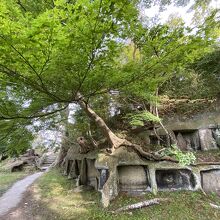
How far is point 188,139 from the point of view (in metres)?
7.66

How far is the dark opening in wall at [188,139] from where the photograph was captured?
291 inches

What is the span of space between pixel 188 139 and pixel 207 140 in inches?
29.1

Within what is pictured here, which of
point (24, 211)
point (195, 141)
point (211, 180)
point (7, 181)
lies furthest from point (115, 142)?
point (7, 181)

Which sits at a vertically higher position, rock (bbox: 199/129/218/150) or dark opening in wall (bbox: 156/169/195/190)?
rock (bbox: 199/129/218/150)

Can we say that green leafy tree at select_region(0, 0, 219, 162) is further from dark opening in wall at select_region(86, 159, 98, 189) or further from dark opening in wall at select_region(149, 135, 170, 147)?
dark opening in wall at select_region(86, 159, 98, 189)

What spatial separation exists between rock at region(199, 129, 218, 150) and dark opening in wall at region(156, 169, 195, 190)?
177 centimetres

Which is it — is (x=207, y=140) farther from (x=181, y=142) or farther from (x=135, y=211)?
(x=135, y=211)

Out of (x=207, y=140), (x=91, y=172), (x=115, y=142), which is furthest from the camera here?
(x=91, y=172)

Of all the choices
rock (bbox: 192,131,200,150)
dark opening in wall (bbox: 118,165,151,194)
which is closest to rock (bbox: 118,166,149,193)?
dark opening in wall (bbox: 118,165,151,194)

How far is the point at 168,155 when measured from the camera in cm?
625

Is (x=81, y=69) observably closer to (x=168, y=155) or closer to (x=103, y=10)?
(x=103, y=10)

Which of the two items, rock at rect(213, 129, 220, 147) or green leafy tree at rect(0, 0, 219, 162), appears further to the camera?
rock at rect(213, 129, 220, 147)

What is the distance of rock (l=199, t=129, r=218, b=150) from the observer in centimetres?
702

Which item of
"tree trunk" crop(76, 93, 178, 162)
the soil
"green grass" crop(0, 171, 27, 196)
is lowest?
the soil
